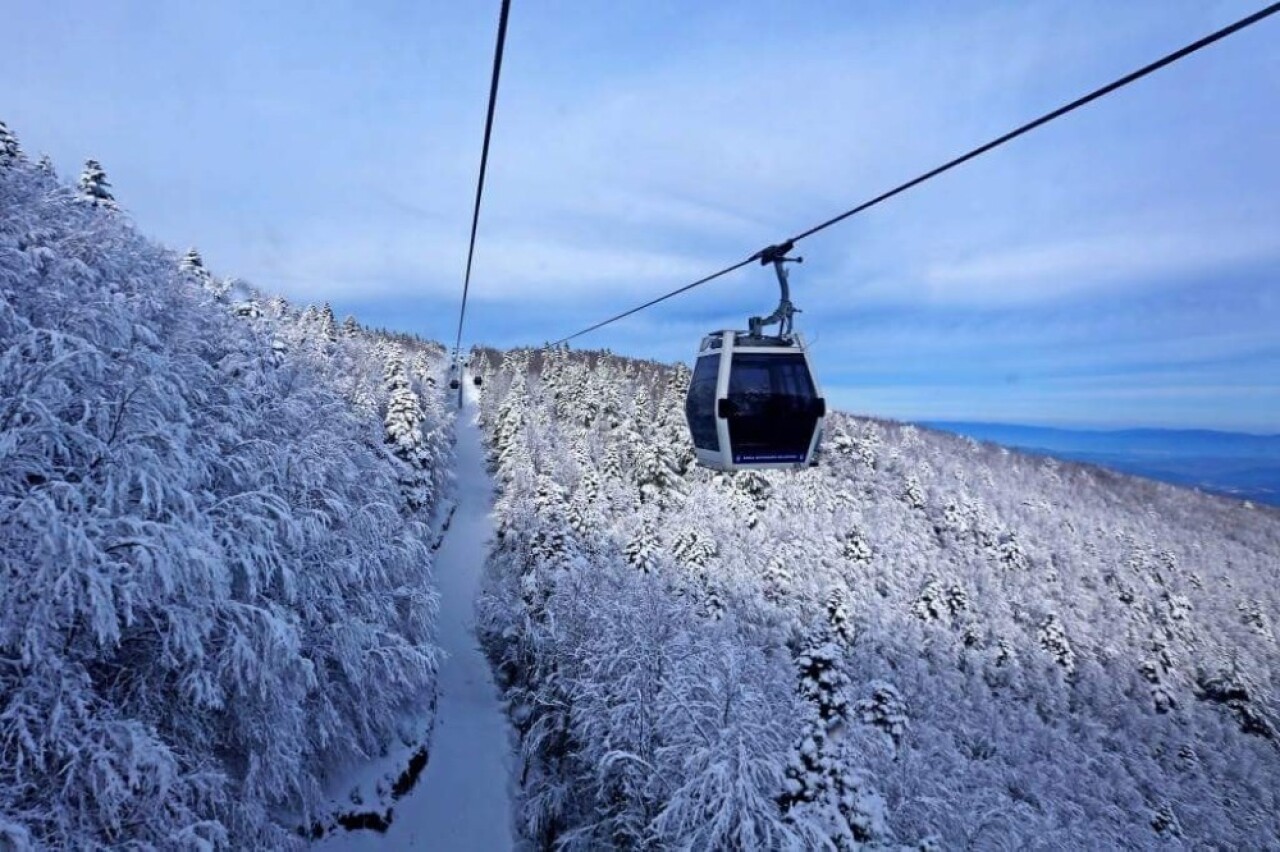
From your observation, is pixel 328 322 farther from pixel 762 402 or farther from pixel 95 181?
pixel 762 402

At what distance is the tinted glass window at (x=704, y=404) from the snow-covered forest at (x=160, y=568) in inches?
284

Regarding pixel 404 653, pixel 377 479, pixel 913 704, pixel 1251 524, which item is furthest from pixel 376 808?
pixel 1251 524

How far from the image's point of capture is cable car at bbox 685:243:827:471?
26.9ft

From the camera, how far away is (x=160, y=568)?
25.6ft

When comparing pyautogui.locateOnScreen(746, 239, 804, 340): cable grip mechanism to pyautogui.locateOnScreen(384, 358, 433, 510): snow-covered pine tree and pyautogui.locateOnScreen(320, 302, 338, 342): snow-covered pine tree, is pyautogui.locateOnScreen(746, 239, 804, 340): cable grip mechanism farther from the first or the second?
pyautogui.locateOnScreen(320, 302, 338, 342): snow-covered pine tree

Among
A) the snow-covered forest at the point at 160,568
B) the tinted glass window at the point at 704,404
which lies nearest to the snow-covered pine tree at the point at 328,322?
the snow-covered forest at the point at 160,568

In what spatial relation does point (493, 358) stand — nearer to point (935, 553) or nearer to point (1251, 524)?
point (935, 553)

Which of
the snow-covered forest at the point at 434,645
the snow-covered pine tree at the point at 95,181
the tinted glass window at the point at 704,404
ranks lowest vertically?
the snow-covered forest at the point at 434,645

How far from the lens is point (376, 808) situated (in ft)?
55.5

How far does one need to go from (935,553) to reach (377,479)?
41338 millimetres

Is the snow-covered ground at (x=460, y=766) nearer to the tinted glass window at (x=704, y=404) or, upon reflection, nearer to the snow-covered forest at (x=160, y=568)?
the snow-covered forest at (x=160, y=568)

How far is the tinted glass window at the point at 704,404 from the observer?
8.48 m

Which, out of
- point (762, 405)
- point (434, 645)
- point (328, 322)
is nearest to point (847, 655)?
point (434, 645)

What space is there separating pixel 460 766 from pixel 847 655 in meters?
19.7
